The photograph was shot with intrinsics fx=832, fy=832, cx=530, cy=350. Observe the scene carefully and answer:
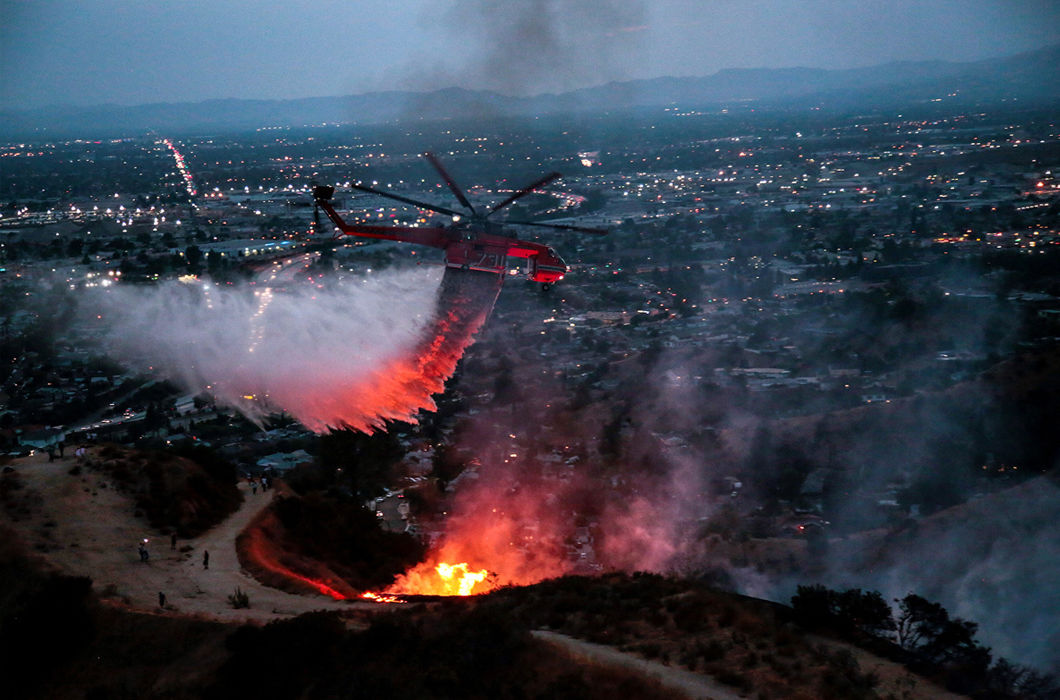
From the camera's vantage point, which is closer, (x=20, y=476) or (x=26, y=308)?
(x=20, y=476)

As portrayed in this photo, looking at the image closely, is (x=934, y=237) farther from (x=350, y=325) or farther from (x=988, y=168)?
(x=350, y=325)

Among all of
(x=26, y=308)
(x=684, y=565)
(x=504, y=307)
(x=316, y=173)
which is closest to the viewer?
(x=684, y=565)

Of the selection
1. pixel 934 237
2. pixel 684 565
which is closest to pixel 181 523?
pixel 684 565

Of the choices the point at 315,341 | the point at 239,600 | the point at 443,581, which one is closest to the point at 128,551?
the point at 239,600

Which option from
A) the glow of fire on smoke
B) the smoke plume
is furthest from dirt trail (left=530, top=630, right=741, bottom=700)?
the smoke plume

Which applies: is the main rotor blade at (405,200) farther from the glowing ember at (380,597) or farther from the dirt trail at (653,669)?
the dirt trail at (653,669)

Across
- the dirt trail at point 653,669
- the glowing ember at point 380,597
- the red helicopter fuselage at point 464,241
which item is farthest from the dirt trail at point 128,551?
the red helicopter fuselage at point 464,241
